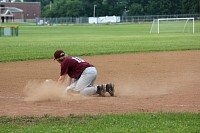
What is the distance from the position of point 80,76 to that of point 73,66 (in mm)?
322

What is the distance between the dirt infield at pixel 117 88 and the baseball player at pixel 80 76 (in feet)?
0.87

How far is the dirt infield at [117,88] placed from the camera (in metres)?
10.3

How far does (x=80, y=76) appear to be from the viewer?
12562mm

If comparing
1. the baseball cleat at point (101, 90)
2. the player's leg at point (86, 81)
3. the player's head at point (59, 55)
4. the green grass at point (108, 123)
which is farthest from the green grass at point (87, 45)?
the green grass at point (108, 123)

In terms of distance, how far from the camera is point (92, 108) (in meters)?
10.2

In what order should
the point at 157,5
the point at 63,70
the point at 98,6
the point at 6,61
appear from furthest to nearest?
the point at 98,6 → the point at 157,5 → the point at 6,61 → the point at 63,70

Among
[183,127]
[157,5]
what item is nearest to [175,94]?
[183,127]

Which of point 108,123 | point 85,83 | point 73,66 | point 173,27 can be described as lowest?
point 108,123

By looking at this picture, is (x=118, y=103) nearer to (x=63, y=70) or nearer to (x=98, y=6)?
(x=63, y=70)

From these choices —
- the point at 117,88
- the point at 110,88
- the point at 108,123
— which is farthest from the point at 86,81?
the point at 108,123

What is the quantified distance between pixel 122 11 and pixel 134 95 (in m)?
127

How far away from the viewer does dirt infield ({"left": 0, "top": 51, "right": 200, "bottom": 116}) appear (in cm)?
1028

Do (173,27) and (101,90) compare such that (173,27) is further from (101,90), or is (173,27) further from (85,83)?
(101,90)

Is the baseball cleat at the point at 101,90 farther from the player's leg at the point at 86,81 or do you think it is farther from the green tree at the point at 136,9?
the green tree at the point at 136,9
